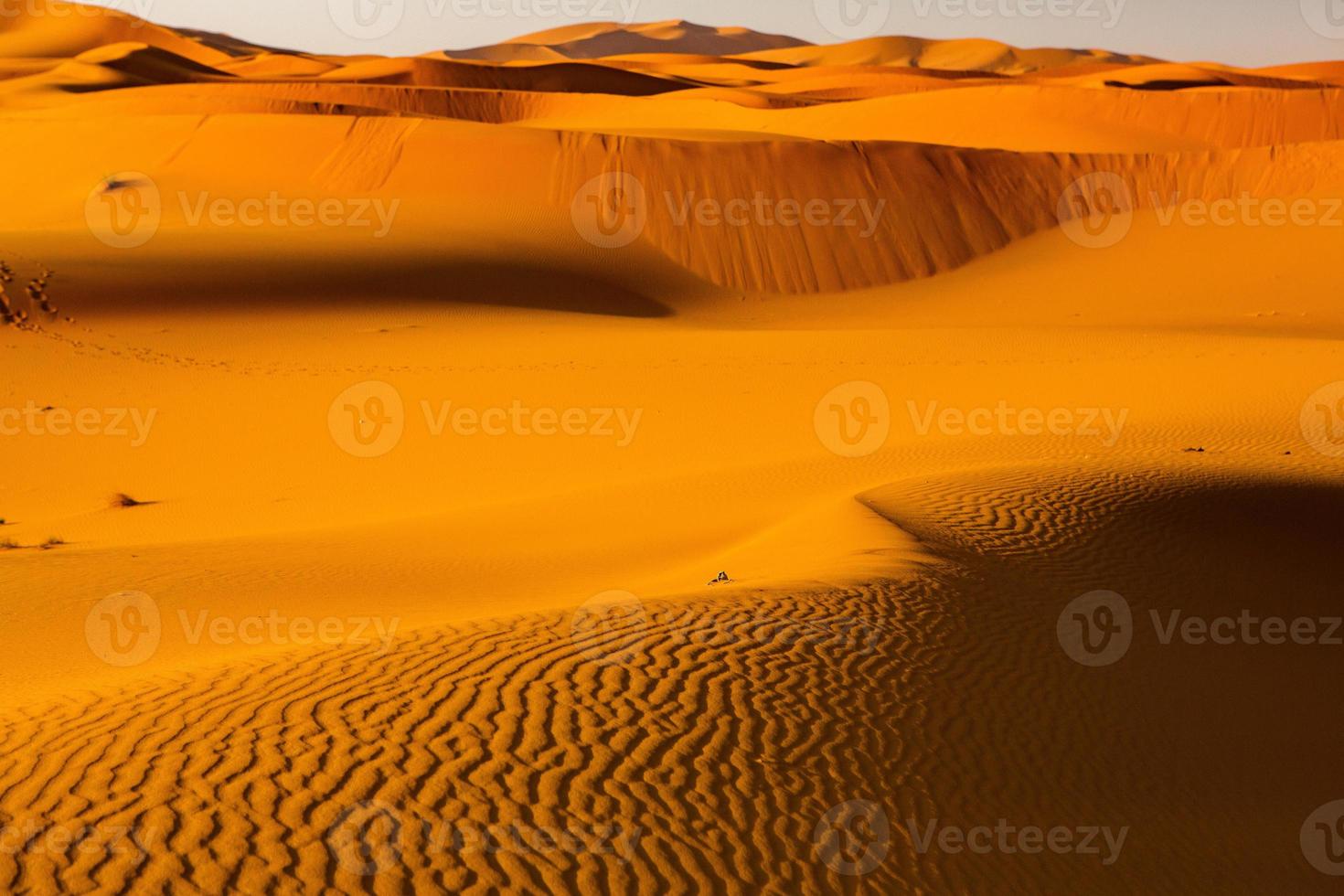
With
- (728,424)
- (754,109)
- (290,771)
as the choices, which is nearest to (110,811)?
(290,771)

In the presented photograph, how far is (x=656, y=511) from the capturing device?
12.2 meters

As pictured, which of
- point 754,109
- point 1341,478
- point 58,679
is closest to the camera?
point 58,679

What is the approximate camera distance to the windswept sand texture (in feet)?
15.8

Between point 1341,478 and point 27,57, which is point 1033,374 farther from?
point 27,57

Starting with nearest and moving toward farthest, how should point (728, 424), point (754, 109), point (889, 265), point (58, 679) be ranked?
point (58, 679) → point (728, 424) → point (889, 265) → point (754, 109)

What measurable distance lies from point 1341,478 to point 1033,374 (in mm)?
6383

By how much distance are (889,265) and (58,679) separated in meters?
26.1

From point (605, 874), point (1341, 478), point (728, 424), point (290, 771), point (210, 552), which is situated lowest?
point (605, 874)

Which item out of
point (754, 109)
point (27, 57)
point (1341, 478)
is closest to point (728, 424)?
point (1341, 478)

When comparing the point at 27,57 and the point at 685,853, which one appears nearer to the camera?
the point at 685,853

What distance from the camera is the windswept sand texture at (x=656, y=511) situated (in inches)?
189

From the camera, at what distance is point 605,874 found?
426 centimetres

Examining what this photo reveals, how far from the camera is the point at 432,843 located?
167 inches

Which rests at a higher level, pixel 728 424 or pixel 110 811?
pixel 728 424
